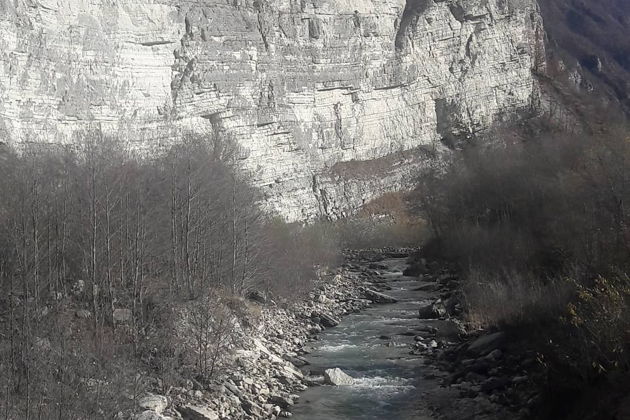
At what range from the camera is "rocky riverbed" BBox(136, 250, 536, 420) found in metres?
12.5

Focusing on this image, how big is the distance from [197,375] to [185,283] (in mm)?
5253

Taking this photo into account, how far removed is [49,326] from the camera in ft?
43.6

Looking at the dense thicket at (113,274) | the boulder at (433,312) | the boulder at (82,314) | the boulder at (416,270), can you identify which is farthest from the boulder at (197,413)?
the boulder at (416,270)

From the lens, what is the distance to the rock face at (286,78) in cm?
3522

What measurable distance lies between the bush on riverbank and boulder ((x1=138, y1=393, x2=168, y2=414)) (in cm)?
677

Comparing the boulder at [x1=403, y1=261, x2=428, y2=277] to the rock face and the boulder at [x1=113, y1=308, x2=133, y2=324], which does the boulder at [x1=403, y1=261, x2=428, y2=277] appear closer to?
the rock face

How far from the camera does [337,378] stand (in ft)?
49.4

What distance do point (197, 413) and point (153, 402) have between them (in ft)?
2.71

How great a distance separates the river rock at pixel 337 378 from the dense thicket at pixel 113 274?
250cm

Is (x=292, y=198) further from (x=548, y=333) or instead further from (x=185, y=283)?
(x=548, y=333)

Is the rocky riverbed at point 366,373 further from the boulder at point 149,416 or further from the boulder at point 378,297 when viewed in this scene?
the boulder at point 378,297

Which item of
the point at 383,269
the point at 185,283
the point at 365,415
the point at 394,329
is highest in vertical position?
the point at 185,283

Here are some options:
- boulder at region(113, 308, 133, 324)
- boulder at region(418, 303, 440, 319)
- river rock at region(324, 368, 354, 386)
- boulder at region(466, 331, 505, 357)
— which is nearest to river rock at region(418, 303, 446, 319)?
boulder at region(418, 303, 440, 319)

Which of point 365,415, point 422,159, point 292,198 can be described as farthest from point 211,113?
point 365,415
